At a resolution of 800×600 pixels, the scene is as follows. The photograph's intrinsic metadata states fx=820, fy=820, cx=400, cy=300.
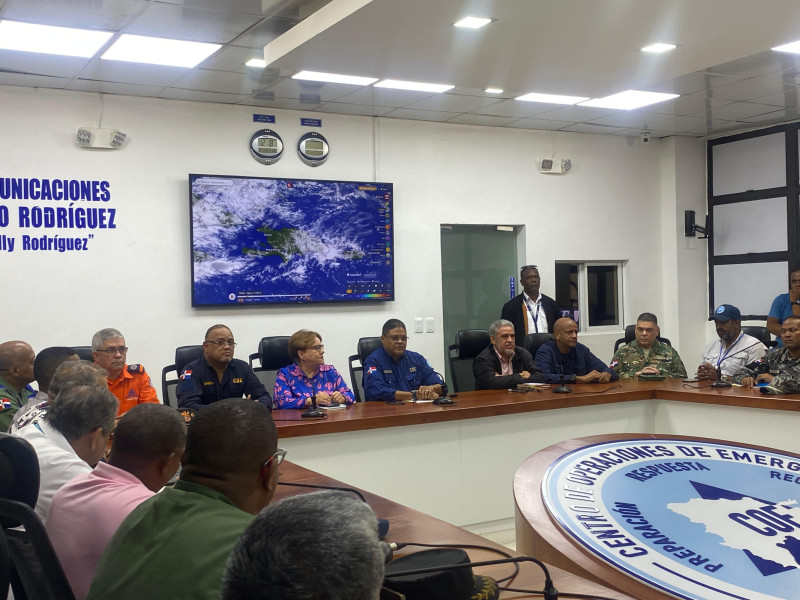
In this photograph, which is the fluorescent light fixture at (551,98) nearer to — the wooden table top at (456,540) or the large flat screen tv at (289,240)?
the large flat screen tv at (289,240)

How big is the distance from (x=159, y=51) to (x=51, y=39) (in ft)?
2.14

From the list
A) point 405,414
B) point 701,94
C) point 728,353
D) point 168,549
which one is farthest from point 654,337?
point 168,549

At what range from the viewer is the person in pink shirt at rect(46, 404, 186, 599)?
1771 millimetres

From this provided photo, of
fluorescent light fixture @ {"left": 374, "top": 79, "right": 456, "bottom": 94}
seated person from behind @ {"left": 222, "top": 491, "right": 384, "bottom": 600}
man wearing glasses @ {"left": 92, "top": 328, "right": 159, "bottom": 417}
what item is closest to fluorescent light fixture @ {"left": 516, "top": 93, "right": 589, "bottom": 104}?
fluorescent light fixture @ {"left": 374, "top": 79, "right": 456, "bottom": 94}

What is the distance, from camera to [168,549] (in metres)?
1.38

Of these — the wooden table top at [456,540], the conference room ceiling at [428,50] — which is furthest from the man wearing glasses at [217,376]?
the wooden table top at [456,540]

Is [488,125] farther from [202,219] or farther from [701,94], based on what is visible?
[202,219]

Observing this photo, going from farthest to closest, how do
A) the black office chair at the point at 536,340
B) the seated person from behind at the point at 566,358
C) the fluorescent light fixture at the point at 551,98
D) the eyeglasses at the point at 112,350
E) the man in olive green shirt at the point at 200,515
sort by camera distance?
the fluorescent light fixture at the point at 551,98 < the black office chair at the point at 536,340 < the seated person from behind at the point at 566,358 < the eyeglasses at the point at 112,350 < the man in olive green shirt at the point at 200,515

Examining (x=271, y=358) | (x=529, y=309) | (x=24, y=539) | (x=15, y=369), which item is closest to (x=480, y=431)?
(x=271, y=358)

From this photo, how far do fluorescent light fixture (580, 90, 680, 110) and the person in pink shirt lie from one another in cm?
582

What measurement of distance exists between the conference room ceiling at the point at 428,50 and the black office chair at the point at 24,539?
2.96m

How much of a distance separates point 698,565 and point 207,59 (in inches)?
182

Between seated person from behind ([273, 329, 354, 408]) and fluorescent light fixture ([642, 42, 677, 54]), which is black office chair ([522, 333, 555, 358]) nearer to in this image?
seated person from behind ([273, 329, 354, 408])

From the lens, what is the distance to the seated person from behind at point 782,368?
493 cm
